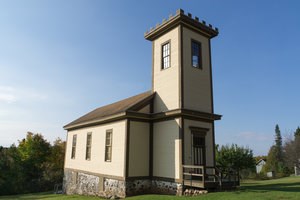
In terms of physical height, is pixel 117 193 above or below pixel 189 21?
below

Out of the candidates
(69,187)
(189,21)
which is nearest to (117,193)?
(69,187)

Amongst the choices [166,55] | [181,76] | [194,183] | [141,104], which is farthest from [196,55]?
[194,183]

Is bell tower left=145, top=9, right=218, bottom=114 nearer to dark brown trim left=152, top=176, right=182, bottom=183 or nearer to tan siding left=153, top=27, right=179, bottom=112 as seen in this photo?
tan siding left=153, top=27, right=179, bottom=112

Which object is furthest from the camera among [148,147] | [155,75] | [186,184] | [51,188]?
[51,188]

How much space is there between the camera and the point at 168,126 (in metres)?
15.5

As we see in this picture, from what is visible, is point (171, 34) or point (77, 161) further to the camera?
point (77, 161)

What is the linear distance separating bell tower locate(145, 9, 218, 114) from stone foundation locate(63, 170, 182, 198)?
4528mm

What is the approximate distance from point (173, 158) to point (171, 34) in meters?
7.94

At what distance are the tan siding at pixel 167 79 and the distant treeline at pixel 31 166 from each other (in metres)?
21.6

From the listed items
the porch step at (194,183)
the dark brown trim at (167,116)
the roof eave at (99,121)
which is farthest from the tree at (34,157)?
the porch step at (194,183)

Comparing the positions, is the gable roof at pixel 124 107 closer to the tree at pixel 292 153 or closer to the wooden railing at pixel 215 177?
the wooden railing at pixel 215 177

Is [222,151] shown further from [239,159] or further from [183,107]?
[183,107]

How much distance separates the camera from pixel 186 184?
44.7 feet

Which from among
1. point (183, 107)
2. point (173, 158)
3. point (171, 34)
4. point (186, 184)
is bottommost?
point (186, 184)
